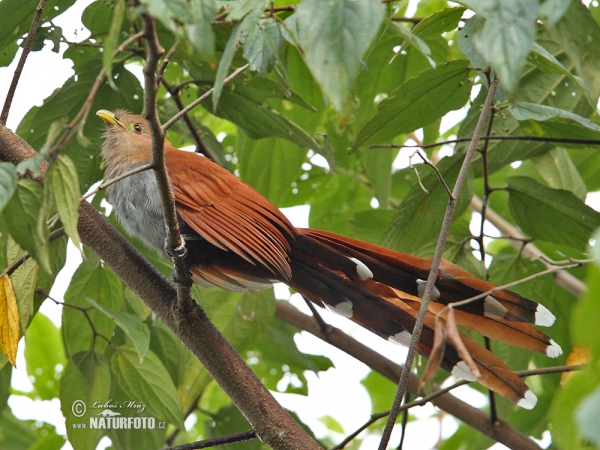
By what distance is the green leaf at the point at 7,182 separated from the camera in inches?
39.8

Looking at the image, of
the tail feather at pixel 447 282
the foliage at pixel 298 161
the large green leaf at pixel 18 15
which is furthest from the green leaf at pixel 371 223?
the large green leaf at pixel 18 15

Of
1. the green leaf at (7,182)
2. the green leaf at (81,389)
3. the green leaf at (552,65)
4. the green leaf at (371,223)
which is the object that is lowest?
the green leaf at (81,389)

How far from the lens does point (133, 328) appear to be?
1.70 metres

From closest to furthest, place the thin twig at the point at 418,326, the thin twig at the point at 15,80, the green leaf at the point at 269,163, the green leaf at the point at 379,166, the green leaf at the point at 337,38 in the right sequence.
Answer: the green leaf at the point at 337,38, the thin twig at the point at 418,326, the thin twig at the point at 15,80, the green leaf at the point at 379,166, the green leaf at the point at 269,163

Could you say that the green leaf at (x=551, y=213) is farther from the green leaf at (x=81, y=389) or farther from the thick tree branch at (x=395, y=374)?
the green leaf at (x=81, y=389)

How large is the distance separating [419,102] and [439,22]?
0.33 meters

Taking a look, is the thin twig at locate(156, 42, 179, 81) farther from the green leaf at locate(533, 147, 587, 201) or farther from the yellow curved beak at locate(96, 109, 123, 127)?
the green leaf at locate(533, 147, 587, 201)

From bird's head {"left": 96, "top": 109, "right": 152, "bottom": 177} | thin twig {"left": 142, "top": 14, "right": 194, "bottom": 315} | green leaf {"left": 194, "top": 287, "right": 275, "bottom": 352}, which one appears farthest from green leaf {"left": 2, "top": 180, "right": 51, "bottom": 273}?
green leaf {"left": 194, "top": 287, "right": 275, "bottom": 352}

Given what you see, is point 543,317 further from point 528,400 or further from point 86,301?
point 86,301

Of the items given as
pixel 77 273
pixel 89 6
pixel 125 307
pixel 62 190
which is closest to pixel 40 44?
pixel 89 6

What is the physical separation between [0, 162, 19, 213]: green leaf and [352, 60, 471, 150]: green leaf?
1.04 meters

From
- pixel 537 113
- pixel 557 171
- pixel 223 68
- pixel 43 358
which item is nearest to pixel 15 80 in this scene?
pixel 223 68

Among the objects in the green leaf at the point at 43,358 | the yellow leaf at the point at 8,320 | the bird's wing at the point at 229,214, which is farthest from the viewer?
the green leaf at the point at 43,358

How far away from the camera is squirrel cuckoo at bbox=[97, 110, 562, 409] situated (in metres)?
1.78
